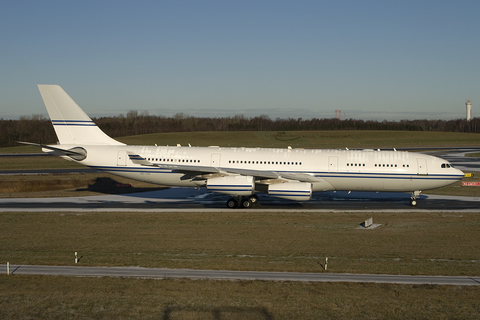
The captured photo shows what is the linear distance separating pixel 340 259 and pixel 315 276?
2.85 metres

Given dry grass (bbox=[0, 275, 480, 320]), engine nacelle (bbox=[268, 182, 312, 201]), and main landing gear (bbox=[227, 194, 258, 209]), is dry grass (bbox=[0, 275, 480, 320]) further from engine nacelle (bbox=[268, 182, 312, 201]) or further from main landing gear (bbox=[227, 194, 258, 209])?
main landing gear (bbox=[227, 194, 258, 209])

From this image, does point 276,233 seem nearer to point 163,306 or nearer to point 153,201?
point 163,306

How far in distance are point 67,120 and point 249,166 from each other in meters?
15.9

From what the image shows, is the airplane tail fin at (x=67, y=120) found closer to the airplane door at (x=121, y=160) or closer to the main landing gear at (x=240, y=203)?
the airplane door at (x=121, y=160)

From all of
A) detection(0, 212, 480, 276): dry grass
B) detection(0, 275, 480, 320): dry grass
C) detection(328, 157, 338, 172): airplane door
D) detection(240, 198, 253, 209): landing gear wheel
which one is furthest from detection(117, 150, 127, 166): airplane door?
detection(0, 275, 480, 320): dry grass

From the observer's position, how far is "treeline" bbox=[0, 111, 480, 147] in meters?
139

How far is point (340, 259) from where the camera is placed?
19.1 meters

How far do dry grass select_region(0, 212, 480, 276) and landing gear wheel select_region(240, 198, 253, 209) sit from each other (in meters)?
2.65

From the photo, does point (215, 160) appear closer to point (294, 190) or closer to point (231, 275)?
point (294, 190)

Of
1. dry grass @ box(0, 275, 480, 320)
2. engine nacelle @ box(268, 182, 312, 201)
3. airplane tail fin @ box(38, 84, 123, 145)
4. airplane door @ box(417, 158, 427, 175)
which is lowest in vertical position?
dry grass @ box(0, 275, 480, 320)

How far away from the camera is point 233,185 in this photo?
101ft

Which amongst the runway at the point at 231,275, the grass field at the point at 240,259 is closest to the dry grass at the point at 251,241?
the grass field at the point at 240,259

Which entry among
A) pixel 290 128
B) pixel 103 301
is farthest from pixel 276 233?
pixel 290 128

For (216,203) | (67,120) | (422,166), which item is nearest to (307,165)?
(216,203)
